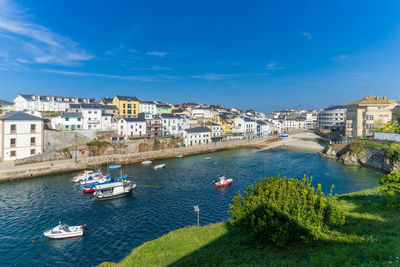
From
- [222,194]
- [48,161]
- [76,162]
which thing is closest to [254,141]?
[222,194]

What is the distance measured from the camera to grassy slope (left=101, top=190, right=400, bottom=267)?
9508 mm

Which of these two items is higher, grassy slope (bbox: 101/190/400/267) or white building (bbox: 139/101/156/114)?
white building (bbox: 139/101/156/114)

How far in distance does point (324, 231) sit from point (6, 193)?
48.1 metres

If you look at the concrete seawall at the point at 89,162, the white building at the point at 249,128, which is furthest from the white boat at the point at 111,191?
the white building at the point at 249,128

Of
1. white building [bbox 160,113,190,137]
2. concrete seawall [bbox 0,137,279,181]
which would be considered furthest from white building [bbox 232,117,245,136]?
white building [bbox 160,113,190,137]

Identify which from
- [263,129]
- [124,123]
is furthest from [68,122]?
[263,129]

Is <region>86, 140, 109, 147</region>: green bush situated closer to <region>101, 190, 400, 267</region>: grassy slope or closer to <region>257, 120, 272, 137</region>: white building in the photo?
<region>101, 190, 400, 267</region>: grassy slope

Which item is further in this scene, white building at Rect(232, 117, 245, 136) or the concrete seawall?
white building at Rect(232, 117, 245, 136)

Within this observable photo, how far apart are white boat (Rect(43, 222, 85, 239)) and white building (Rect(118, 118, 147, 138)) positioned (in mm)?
51725

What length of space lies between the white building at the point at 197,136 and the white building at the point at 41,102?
59215 millimetres

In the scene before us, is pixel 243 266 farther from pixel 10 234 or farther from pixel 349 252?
pixel 10 234

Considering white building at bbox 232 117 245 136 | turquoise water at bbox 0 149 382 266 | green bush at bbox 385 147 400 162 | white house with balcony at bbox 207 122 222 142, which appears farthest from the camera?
white building at bbox 232 117 245 136

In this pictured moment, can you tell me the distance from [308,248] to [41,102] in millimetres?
114329

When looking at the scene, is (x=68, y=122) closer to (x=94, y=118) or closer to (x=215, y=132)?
(x=94, y=118)
